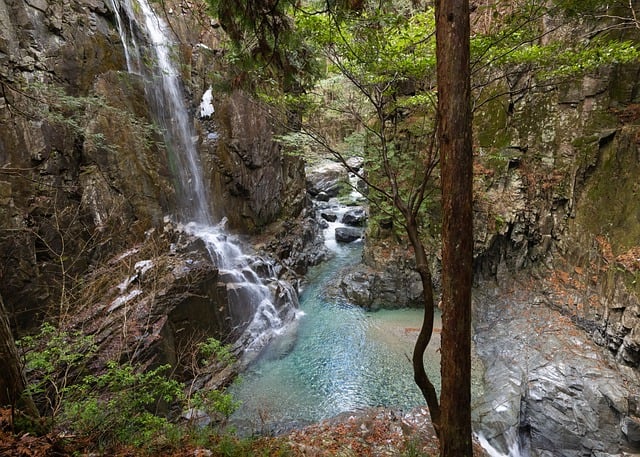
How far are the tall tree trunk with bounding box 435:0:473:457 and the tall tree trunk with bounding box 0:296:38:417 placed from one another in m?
3.58

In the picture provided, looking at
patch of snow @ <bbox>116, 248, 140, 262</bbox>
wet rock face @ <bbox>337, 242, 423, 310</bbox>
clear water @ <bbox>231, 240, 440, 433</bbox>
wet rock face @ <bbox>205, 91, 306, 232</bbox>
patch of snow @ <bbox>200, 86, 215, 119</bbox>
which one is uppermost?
patch of snow @ <bbox>200, 86, 215, 119</bbox>

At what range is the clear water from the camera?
6.64 meters

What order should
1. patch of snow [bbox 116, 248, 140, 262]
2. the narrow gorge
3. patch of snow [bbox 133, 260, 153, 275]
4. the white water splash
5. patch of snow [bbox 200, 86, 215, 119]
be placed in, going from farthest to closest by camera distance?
patch of snow [bbox 200, 86, 215, 119], patch of snow [bbox 116, 248, 140, 262], patch of snow [bbox 133, 260, 153, 275], the narrow gorge, the white water splash

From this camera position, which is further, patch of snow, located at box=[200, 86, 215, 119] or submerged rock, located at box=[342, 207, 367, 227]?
submerged rock, located at box=[342, 207, 367, 227]

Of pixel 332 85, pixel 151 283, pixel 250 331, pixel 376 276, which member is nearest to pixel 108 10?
pixel 332 85

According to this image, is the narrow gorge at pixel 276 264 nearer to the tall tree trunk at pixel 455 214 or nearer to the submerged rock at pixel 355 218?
the tall tree trunk at pixel 455 214

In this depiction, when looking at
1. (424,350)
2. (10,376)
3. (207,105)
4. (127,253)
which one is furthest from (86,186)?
(424,350)

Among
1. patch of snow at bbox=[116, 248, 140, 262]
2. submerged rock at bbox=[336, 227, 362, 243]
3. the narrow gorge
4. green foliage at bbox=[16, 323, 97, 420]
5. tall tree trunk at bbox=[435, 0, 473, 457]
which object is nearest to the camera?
tall tree trunk at bbox=[435, 0, 473, 457]

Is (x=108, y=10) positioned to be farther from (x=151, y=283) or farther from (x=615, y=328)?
(x=615, y=328)

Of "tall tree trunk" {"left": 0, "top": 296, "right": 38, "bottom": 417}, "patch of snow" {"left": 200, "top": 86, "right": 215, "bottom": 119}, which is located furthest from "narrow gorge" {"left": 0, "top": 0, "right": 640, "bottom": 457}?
"tall tree trunk" {"left": 0, "top": 296, "right": 38, "bottom": 417}

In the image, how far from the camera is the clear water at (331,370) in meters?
6.64

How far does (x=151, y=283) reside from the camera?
7.39 metres

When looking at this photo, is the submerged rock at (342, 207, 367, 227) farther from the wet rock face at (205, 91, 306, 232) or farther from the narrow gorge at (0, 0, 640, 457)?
the narrow gorge at (0, 0, 640, 457)

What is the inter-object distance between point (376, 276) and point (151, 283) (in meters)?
7.12
